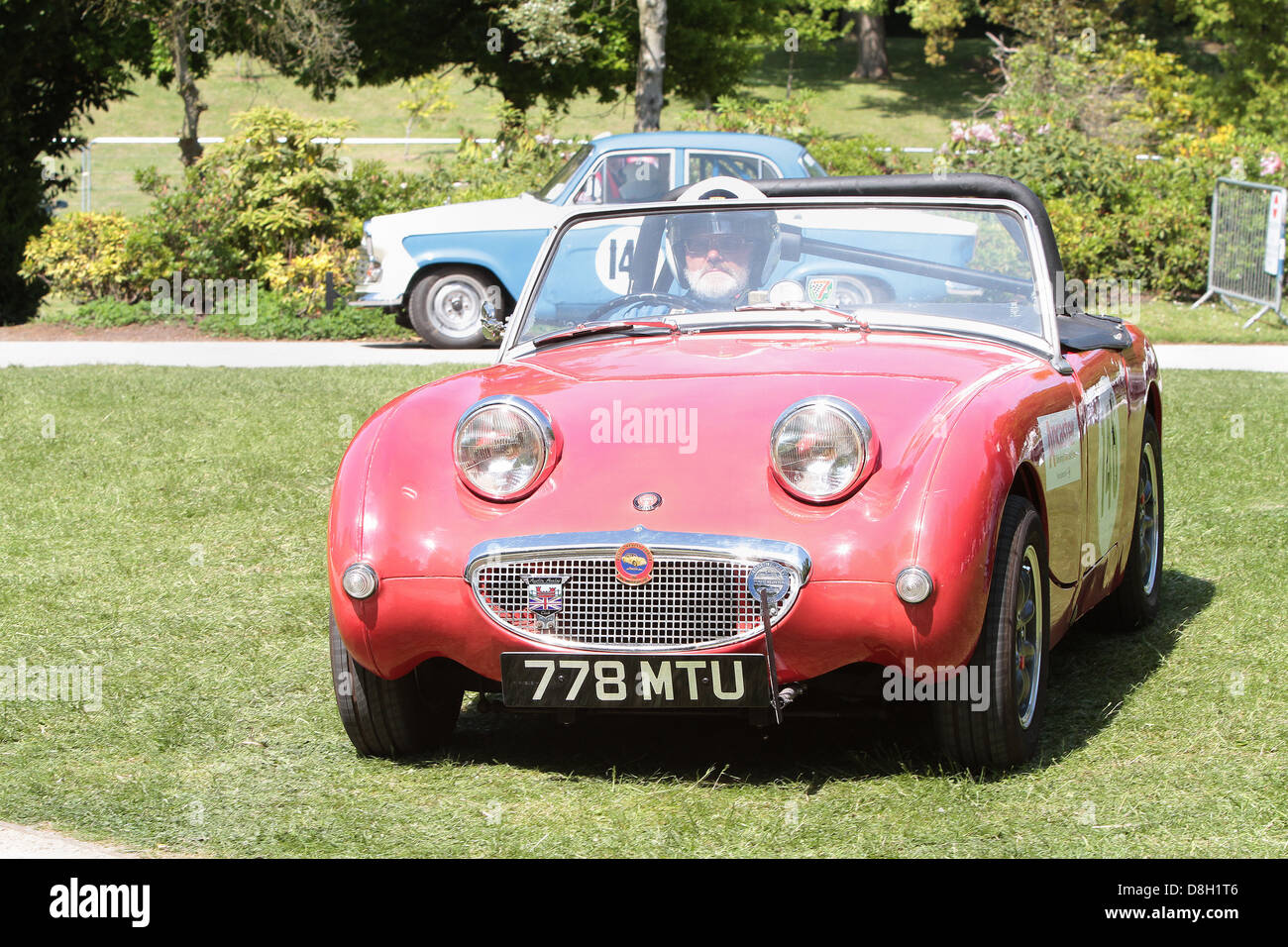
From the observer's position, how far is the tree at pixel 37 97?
18.4 meters

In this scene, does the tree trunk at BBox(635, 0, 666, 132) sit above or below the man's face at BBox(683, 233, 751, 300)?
above

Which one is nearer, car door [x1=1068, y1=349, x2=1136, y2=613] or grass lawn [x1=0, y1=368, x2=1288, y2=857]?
grass lawn [x1=0, y1=368, x2=1288, y2=857]

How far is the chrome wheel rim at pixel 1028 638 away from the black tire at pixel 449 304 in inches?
435

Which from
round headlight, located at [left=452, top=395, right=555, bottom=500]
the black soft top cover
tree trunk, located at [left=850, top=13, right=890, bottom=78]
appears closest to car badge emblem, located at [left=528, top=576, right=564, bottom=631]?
round headlight, located at [left=452, top=395, right=555, bottom=500]

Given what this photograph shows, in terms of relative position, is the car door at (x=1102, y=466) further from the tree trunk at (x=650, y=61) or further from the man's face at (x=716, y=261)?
the tree trunk at (x=650, y=61)

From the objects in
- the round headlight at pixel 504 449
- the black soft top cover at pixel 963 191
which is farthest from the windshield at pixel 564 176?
the round headlight at pixel 504 449

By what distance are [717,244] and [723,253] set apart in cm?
4

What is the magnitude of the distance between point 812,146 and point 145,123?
3255 centimetres

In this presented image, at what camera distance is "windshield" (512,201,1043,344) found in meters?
5.22

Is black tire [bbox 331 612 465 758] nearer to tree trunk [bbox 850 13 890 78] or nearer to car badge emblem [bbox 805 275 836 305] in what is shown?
car badge emblem [bbox 805 275 836 305]

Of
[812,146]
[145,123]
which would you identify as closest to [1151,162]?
[812,146]

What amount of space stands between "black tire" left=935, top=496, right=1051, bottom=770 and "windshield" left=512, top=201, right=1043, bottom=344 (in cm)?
97

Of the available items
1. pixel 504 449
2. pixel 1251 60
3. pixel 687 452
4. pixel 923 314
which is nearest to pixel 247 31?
pixel 1251 60

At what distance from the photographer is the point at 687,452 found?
13.8 feet
